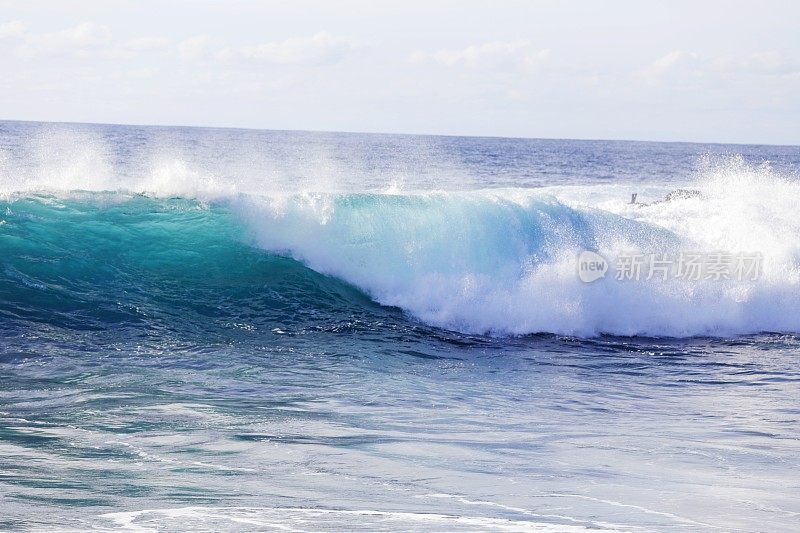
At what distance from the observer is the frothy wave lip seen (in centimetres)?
471

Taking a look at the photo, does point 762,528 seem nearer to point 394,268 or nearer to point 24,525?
point 24,525

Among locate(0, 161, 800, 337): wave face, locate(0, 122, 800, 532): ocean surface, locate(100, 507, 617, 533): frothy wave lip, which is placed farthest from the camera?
locate(0, 161, 800, 337): wave face

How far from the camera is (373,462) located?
240 inches

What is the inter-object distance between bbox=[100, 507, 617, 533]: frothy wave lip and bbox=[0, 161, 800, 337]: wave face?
611cm

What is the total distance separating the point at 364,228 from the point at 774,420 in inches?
291

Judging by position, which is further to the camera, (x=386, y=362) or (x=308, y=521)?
(x=386, y=362)

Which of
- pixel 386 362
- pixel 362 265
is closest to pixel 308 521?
pixel 386 362

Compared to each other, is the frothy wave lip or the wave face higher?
the wave face

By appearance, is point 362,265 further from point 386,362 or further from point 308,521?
point 308,521

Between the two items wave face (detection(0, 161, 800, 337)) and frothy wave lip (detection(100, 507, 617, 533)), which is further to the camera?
wave face (detection(0, 161, 800, 337))

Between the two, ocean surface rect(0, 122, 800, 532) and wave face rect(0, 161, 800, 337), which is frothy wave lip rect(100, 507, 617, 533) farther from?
wave face rect(0, 161, 800, 337)

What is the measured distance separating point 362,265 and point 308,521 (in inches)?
342

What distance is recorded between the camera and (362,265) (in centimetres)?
1341

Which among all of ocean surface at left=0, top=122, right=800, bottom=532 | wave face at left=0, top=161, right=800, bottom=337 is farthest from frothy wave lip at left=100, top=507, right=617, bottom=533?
wave face at left=0, top=161, right=800, bottom=337
